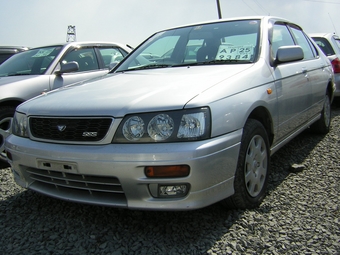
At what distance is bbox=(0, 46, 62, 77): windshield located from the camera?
497 centimetres

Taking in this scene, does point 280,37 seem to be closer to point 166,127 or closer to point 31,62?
point 166,127

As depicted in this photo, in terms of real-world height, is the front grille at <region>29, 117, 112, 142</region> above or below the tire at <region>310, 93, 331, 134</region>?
above

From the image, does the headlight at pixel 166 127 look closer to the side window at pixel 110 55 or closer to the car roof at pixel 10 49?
the side window at pixel 110 55

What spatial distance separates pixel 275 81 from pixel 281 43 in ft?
2.79

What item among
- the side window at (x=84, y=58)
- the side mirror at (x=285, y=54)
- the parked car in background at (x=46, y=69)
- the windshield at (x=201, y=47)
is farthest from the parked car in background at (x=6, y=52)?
the side mirror at (x=285, y=54)

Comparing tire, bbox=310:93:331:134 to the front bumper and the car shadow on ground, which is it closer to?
the car shadow on ground

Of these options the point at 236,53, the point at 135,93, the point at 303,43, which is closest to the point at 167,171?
the point at 135,93

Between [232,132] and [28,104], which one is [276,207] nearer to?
[232,132]

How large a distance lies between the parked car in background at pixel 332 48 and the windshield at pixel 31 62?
5.00m

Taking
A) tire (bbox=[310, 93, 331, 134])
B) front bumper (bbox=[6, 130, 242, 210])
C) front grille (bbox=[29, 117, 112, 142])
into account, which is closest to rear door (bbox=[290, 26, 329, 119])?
tire (bbox=[310, 93, 331, 134])

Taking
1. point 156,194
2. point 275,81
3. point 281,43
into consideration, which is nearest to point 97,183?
point 156,194

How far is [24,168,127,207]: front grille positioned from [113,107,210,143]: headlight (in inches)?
12.0

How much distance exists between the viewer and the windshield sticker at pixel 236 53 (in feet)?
10.1

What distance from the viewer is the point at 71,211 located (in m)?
2.82
